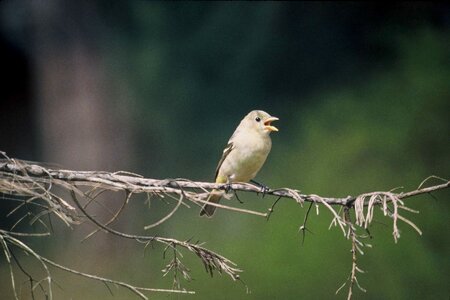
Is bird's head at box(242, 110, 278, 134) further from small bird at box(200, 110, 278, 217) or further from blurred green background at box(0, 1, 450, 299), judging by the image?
blurred green background at box(0, 1, 450, 299)

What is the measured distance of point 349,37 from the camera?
9.46ft

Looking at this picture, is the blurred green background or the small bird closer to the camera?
the small bird

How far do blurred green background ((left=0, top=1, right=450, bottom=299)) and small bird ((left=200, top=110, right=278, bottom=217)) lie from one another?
45 centimetres

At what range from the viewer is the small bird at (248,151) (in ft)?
7.18

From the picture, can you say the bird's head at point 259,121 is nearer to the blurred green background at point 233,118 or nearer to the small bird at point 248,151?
the small bird at point 248,151

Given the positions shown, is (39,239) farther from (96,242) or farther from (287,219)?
(287,219)

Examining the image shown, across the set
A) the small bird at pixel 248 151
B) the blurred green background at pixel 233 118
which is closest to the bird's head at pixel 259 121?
the small bird at pixel 248 151

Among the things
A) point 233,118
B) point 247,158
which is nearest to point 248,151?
point 247,158

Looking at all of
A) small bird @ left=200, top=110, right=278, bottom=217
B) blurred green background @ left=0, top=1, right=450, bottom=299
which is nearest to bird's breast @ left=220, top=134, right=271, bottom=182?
small bird @ left=200, top=110, right=278, bottom=217

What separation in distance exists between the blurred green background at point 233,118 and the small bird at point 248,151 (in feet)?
1.48

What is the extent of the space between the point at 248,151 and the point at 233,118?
64 centimetres

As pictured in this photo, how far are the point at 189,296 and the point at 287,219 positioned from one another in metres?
0.50

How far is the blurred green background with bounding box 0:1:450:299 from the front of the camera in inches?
105

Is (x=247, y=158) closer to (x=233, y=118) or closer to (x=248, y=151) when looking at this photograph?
(x=248, y=151)
